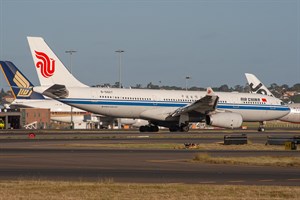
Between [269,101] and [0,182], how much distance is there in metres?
58.3

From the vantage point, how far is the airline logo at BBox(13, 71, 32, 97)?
102794 millimetres


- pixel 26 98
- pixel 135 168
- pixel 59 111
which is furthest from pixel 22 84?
pixel 135 168

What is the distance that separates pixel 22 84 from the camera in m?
105

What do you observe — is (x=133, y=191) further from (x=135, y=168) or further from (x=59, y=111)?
(x=59, y=111)

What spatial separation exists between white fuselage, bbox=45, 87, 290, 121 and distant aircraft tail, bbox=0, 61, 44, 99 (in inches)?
1271

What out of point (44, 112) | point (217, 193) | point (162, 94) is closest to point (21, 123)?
point (44, 112)

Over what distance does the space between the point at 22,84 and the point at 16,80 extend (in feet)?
6.40

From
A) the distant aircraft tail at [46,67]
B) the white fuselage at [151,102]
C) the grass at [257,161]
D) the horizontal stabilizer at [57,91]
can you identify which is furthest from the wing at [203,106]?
the grass at [257,161]

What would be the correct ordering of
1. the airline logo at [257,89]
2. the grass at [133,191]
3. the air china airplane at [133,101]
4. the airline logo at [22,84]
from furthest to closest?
1. the airline logo at [257,89]
2. the airline logo at [22,84]
3. the air china airplane at [133,101]
4. the grass at [133,191]

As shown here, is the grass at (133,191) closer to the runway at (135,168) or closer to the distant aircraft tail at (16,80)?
the runway at (135,168)

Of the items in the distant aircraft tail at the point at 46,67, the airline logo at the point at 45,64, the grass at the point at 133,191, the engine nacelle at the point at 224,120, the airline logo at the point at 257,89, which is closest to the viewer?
the grass at the point at 133,191

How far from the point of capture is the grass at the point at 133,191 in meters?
→ 20.7

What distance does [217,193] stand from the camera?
21.6 meters

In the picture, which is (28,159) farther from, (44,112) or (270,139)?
(44,112)
